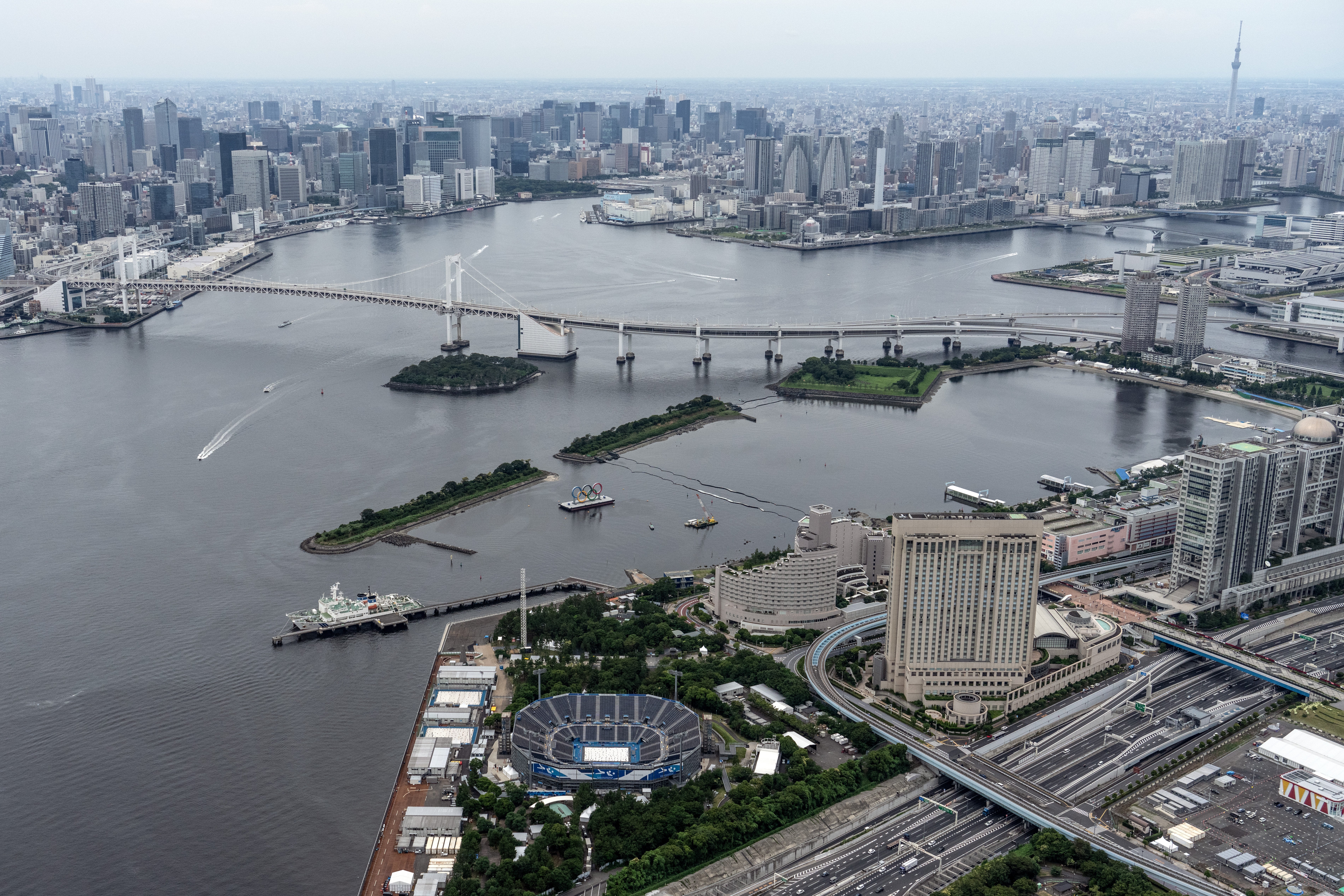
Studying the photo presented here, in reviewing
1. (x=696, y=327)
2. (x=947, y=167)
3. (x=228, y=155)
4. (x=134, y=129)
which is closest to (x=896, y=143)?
(x=947, y=167)

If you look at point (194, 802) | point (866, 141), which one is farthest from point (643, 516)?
point (866, 141)

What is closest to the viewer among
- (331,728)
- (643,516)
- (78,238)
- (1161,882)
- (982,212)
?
(1161,882)

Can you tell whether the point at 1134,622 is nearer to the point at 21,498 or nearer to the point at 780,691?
the point at 780,691

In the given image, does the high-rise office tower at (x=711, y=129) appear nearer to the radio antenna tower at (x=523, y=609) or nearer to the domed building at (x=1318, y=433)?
the domed building at (x=1318, y=433)

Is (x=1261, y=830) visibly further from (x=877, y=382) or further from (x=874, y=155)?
(x=874, y=155)

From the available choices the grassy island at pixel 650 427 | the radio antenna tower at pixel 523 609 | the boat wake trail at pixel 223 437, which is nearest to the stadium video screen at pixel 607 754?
the radio antenna tower at pixel 523 609

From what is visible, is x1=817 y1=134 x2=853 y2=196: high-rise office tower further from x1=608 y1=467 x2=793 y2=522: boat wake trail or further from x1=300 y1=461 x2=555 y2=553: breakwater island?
x1=300 y1=461 x2=555 y2=553: breakwater island
